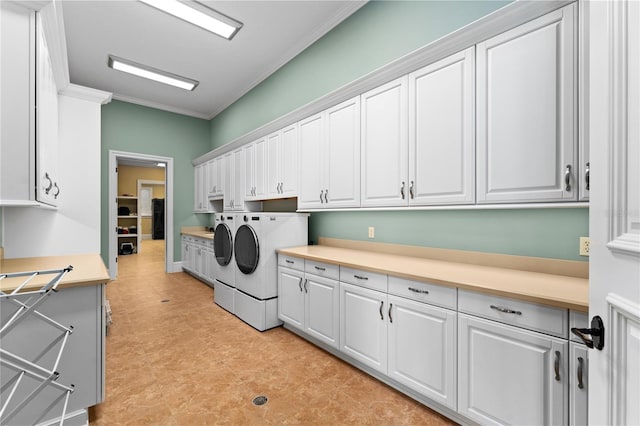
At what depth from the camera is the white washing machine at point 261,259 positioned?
306 centimetres

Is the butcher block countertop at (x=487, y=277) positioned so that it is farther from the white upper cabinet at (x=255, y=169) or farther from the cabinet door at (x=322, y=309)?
the white upper cabinet at (x=255, y=169)

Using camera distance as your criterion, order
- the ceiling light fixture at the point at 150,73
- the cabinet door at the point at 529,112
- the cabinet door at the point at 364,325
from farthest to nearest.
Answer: the ceiling light fixture at the point at 150,73
the cabinet door at the point at 364,325
the cabinet door at the point at 529,112

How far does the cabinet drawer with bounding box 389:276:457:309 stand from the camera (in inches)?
65.2

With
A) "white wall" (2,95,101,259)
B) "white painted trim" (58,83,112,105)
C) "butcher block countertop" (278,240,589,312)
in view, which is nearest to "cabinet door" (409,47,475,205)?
"butcher block countertop" (278,240,589,312)

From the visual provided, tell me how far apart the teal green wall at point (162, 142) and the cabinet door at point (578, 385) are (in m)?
6.18

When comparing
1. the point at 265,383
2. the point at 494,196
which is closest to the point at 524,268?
the point at 494,196

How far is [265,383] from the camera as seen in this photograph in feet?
7.00

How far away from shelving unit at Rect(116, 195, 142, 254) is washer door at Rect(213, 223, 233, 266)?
641 cm

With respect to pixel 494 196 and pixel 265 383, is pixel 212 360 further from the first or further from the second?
pixel 494 196

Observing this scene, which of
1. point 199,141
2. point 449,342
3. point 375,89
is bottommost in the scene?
point 449,342

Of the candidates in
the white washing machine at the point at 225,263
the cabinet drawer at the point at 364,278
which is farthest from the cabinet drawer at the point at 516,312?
the white washing machine at the point at 225,263

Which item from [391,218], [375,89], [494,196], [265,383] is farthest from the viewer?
[391,218]

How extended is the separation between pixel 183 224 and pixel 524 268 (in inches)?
238

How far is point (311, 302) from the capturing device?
8.73ft
